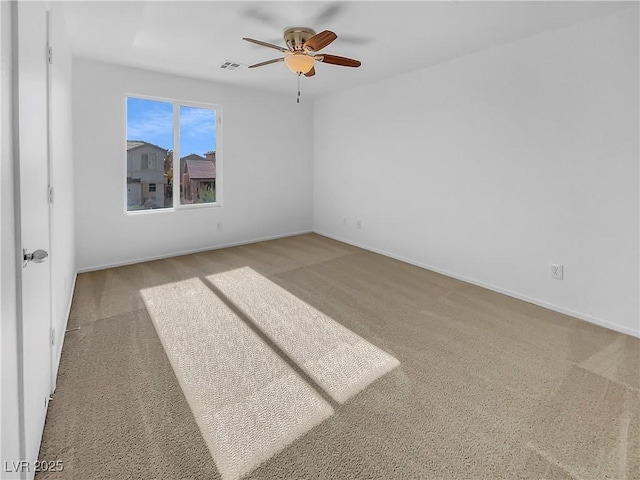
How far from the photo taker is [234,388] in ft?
6.63

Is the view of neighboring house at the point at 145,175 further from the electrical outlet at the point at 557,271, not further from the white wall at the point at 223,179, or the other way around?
the electrical outlet at the point at 557,271

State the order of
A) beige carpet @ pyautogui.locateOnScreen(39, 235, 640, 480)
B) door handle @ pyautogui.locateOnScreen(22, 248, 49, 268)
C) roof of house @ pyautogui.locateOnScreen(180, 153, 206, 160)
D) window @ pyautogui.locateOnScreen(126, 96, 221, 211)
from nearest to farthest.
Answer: door handle @ pyautogui.locateOnScreen(22, 248, 49, 268)
beige carpet @ pyautogui.locateOnScreen(39, 235, 640, 480)
window @ pyautogui.locateOnScreen(126, 96, 221, 211)
roof of house @ pyautogui.locateOnScreen(180, 153, 206, 160)

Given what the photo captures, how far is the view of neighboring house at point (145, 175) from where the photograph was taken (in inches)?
173

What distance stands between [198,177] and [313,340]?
11.1 ft

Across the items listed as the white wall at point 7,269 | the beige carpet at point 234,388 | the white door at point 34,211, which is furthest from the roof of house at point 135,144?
the white wall at point 7,269

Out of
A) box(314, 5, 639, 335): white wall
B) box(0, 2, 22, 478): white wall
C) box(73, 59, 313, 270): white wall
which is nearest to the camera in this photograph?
box(0, 2, 22, 478): white wall

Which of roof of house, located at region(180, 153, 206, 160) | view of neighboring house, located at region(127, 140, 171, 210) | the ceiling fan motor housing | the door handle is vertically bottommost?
the door handle

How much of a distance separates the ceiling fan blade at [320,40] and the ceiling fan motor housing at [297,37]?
178 millimetres

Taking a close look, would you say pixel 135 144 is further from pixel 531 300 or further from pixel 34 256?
pixel 531 300

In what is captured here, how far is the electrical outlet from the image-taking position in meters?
3.09

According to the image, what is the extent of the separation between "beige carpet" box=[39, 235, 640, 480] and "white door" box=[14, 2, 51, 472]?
29 cm

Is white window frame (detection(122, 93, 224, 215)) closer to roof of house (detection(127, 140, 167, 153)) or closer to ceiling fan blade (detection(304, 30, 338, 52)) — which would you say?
roof of house (detection(127, 140, 167, 153))

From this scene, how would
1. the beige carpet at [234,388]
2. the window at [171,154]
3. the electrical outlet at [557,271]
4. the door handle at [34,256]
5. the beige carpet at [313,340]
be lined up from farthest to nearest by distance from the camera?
the window at [171,154] → the electrical outlet at [557,271] → the beige carpet at [313,340] → the beige carpet at [234,388] → the door handle at [34,256]

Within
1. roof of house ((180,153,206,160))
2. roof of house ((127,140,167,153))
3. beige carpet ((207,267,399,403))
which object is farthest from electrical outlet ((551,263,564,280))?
roof of house ((127,140,167,153))
